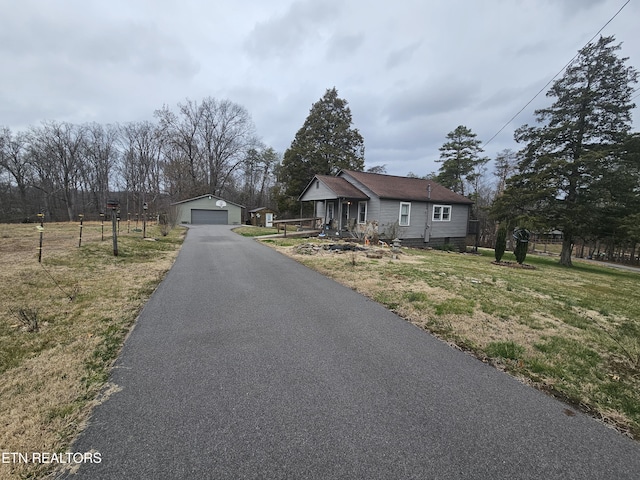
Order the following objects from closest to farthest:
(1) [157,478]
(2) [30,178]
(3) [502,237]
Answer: (1) [157,478] < (3) [502,237] < (2) [30,178]

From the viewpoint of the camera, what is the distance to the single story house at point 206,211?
3372 cm

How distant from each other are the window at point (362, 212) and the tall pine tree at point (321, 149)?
11790 millimetres

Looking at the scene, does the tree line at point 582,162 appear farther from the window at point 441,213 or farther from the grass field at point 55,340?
the grass field at point 55,340

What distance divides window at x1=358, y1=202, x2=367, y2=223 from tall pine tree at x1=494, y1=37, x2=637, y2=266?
817 centimetres

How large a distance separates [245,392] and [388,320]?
2612 millimetres

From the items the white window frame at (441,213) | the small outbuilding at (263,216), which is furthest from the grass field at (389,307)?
the small outbuilding at (263,216)

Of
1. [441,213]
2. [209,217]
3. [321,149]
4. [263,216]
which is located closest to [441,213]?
[441,213]

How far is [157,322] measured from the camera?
411 centimetres

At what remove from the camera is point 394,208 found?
17.9 metres

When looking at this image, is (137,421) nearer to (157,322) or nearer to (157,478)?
(157,478)

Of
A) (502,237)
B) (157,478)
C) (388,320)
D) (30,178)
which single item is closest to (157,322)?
(157,478)

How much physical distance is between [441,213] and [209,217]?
26.8 m

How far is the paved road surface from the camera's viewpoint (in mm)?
1766

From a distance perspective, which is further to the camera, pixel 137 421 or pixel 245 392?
pixel 245 392
